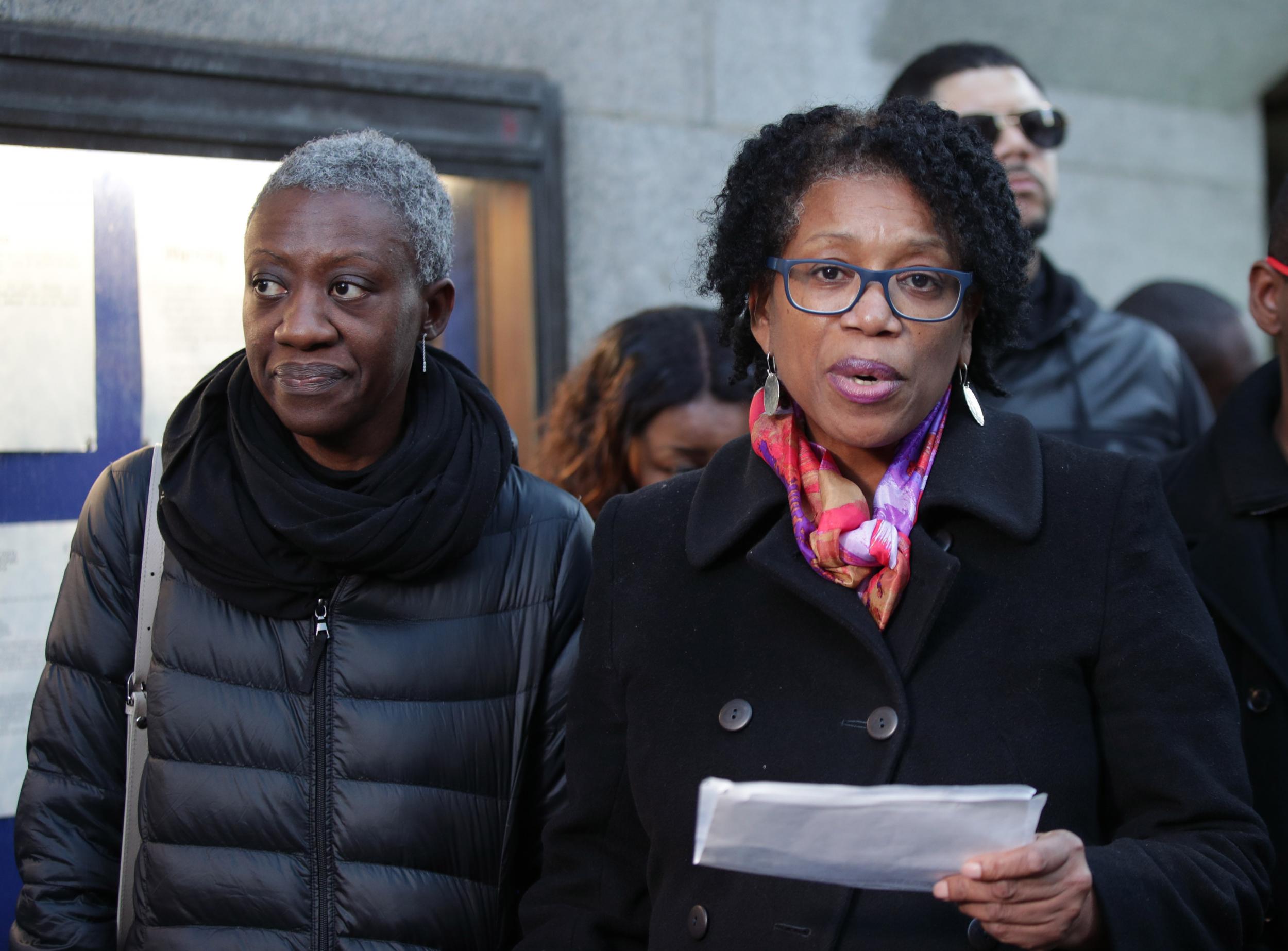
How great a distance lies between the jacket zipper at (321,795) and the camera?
2.49 m

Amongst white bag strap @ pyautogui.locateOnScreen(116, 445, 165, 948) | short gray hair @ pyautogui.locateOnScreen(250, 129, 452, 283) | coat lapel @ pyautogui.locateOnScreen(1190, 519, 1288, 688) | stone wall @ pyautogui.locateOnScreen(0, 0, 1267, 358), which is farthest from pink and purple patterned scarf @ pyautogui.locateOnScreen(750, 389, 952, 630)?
stone wall @ pyautogui.locateOnScreen(0, 0, 1267, 358)

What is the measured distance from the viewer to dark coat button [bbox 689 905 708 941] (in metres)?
2.13

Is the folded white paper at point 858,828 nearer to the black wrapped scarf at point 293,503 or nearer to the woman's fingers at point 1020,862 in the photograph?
the woman's fingers at point 1020,862

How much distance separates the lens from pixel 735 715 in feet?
7.18

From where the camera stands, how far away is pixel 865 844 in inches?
66.9

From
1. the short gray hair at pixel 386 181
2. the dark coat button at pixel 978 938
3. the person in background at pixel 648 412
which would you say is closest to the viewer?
the dark coat button at pixel 978 938

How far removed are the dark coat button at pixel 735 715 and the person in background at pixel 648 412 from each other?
1.54 m

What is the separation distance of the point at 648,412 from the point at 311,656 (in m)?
1.48

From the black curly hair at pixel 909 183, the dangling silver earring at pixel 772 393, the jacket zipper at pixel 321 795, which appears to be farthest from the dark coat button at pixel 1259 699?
the jacket zipper at pixel 321 795

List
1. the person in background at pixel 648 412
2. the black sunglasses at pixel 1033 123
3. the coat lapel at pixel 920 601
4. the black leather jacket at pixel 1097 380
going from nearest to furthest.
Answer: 1. the coat lapel at pixel 920 601
2. the person in background at pixel 648 412
3. the black leather jacket at pixel 1097 380
4. the black sunglasses at pixel 1033 123

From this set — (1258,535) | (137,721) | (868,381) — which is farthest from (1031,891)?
(137,721)

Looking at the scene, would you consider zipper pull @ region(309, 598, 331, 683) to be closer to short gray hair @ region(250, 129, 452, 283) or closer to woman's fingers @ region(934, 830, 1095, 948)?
short gray hair @ region(250, 129, 452, 283)

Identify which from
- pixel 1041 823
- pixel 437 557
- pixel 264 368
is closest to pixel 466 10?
pixel 264 368

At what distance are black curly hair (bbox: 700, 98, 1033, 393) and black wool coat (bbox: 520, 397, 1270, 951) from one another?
0.22m
